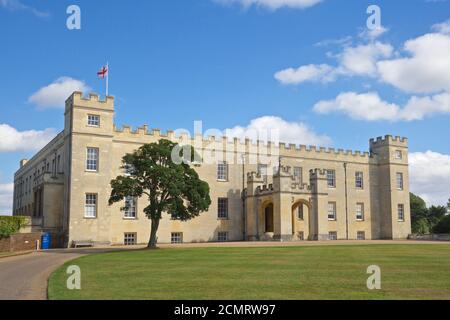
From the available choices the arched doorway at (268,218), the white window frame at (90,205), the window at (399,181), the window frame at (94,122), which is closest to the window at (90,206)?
the white window frame at (90,205)

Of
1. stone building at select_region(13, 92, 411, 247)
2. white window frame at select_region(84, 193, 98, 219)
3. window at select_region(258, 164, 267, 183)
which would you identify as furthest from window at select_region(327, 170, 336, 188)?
white window frame at select_region(84, 193, 98, 219)

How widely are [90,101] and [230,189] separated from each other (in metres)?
14.4

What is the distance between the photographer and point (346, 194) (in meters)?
51.1

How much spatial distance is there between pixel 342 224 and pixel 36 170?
3125 centimetres

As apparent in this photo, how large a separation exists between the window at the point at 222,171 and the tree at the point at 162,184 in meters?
13.3

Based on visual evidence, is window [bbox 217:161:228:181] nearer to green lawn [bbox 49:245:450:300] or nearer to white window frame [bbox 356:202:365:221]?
white window frame [bbox 356:202:365:221]

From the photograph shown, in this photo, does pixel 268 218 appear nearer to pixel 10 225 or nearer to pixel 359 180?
pixel 359 180

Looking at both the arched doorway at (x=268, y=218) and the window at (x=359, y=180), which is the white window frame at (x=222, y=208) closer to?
the arched doorway at (x=268, y=218)

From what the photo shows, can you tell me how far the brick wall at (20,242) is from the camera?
3016 cm

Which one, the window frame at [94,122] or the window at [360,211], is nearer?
the window frame at [94,122]

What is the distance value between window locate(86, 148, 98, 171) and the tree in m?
7.50

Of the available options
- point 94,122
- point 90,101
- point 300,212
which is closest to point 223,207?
point 300,212
